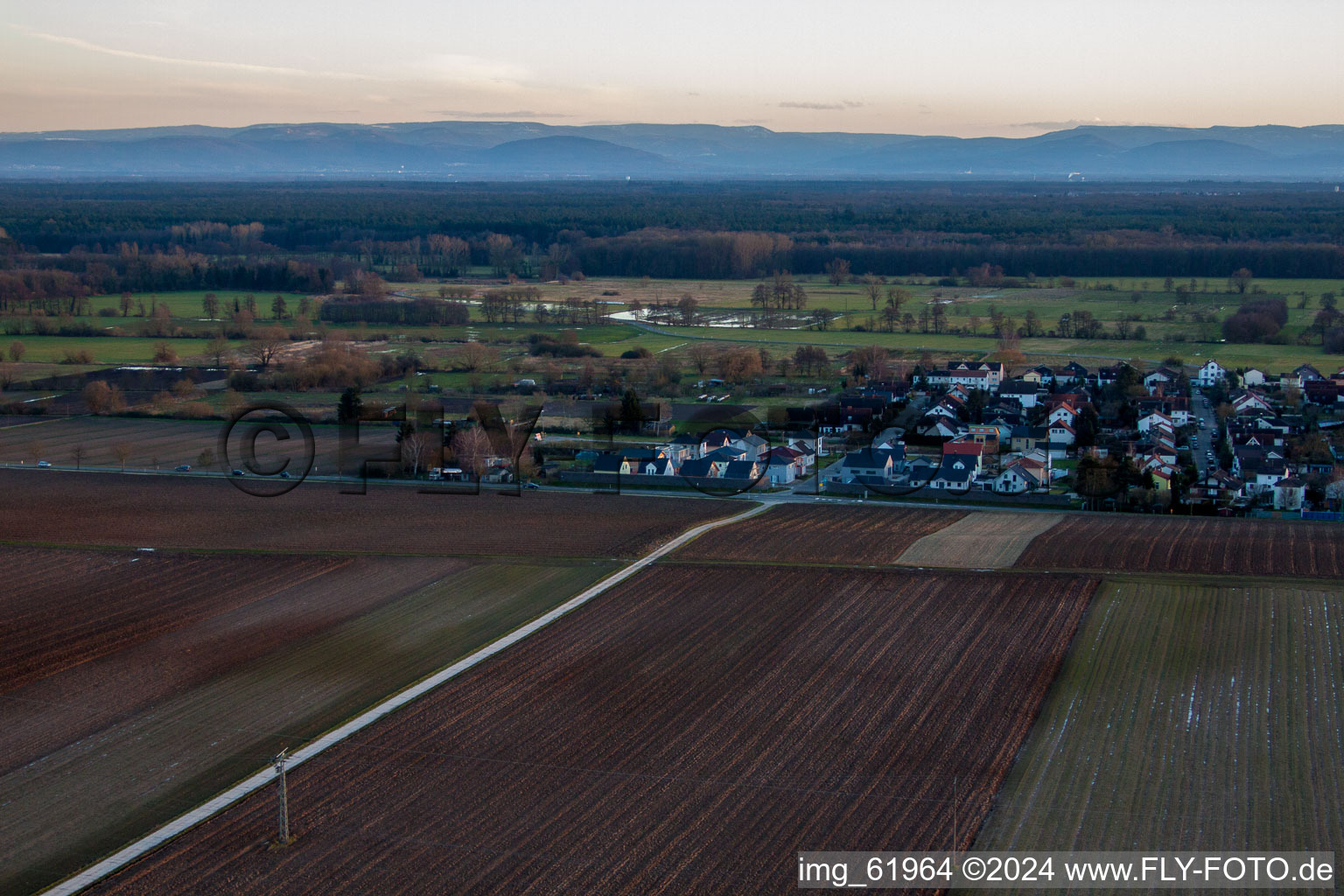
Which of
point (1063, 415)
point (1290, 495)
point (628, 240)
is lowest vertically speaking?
→ point (1290, 495)

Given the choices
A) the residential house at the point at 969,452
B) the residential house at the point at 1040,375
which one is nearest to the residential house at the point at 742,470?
the residential house at the point at 969,452

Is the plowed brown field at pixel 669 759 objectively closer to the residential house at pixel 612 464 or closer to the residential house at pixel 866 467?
the residential house at pixel 866 467

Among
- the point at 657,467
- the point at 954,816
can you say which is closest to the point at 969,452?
the point at 657,467

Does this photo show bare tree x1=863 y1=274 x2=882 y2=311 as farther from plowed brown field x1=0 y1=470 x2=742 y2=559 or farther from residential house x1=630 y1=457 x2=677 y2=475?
plowed brown field x1=0 y1=470 x2=742 y2=559

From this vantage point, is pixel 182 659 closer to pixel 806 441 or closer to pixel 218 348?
pixel 806 441

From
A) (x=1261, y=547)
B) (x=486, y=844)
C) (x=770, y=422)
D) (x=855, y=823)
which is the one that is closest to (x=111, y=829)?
(x=486, y=844)

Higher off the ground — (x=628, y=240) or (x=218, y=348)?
(x=628, y=240)

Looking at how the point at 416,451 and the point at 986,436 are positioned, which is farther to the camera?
the point at 986,436

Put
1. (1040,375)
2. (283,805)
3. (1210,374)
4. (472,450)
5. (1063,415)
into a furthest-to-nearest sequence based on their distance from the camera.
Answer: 1. (1040,375)
2. (1210,374)
3. (1063,415)
4. (472,450)
5. (283,805)

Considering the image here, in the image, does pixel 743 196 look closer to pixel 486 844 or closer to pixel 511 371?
pixel 511 371
